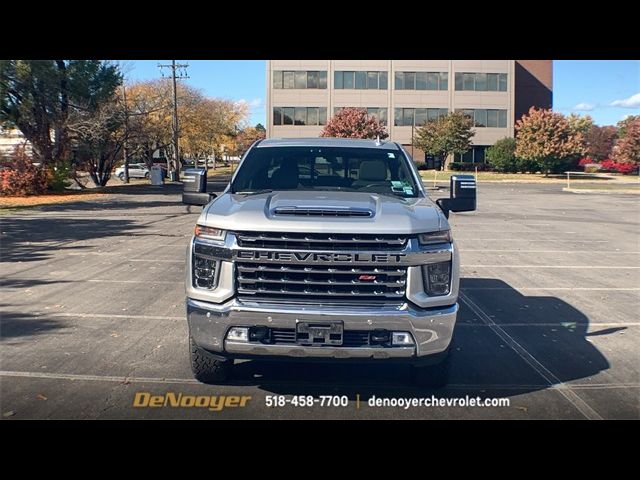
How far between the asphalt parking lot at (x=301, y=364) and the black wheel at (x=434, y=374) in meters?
0.08

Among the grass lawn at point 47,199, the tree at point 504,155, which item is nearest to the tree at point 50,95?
the grass lawn at point 47,199

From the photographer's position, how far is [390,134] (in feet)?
221

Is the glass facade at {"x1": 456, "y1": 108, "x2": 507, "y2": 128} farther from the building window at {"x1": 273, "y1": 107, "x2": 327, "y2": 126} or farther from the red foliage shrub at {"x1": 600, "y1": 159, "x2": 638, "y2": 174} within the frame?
the building window at {"x1": 273, "y1": 107, "x2": 327, "y2": 126}

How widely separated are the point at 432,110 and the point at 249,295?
2555 inches

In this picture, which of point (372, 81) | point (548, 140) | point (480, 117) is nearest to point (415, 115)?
point (372, 81)

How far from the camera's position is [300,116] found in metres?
66.5

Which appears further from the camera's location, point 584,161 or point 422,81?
point 584,161

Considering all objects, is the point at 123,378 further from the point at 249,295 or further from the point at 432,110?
the point at 432,110

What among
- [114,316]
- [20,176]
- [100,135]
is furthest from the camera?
[100,135]

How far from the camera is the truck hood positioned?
15.7ft

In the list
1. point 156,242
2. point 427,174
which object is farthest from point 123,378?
point 427,174

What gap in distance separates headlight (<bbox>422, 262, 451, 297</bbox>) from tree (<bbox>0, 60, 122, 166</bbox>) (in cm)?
2734

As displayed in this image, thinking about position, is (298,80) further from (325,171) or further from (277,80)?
(325,171)

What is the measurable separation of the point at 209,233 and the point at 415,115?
64413 millimetres
